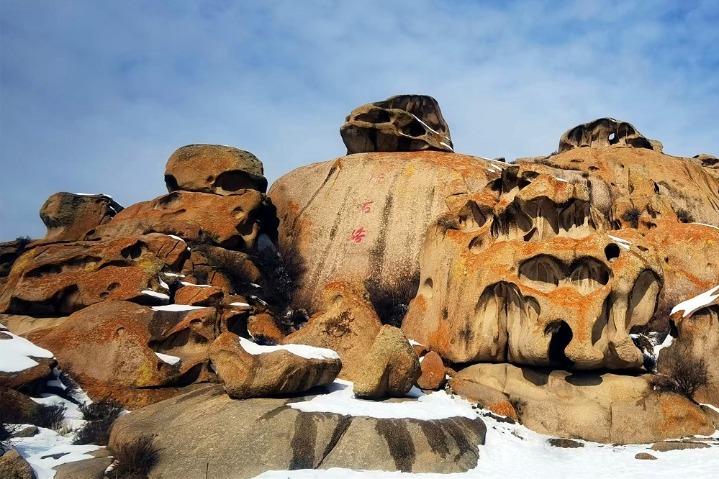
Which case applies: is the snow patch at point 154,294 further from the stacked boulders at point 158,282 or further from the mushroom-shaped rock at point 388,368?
the mushroom-shaped rock at point 388,368

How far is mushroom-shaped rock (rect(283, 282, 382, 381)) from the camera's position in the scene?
43.1 ft

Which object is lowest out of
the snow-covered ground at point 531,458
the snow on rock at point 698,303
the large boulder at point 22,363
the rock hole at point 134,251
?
the snow-covered ground at point 531,458

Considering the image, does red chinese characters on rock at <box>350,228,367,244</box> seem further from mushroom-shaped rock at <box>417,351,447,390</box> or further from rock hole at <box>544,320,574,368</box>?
rock hole at <box>544,320,574,368</box>

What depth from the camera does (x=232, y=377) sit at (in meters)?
10.7

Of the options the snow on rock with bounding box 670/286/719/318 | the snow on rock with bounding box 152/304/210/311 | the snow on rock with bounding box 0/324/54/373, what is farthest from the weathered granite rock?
the snow on rock with bounding box 670/286/719/318

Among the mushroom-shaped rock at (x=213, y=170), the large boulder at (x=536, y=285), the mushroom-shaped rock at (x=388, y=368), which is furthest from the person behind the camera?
the mushroom-shaped rock at (x=213, y=170)

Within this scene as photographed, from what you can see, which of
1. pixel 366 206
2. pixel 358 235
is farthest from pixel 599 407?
pixel 366 206

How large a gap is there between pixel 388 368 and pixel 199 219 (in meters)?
12.6

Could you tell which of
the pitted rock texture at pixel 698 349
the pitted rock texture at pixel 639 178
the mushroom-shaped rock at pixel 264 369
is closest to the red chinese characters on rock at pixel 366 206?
the pitted rock texture at pixel 639 178

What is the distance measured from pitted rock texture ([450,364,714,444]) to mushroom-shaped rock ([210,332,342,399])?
4.35 metres

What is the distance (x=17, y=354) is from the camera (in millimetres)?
12906

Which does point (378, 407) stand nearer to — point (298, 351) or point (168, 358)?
point (298, 351)

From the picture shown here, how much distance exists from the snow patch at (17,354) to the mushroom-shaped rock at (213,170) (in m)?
10.6

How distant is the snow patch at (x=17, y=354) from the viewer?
1236 cm
